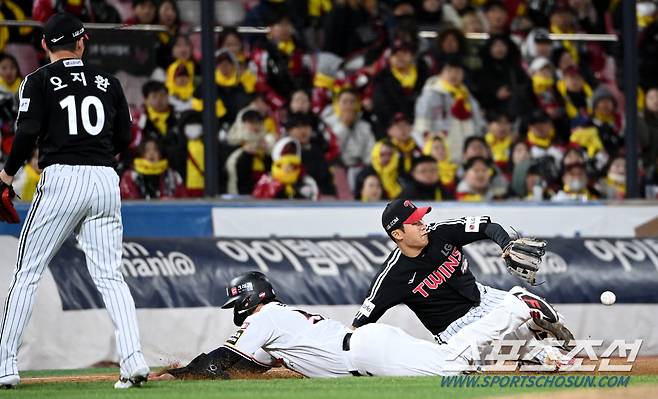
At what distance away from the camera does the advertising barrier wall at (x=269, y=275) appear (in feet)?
30.3

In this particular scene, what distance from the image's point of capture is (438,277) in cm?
753

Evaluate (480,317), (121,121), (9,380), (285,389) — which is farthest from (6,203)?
(480,317)

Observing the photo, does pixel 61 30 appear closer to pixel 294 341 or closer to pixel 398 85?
pixel 294 341

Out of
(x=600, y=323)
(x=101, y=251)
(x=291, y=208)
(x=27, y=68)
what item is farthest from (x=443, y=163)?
(x=101, y=251)

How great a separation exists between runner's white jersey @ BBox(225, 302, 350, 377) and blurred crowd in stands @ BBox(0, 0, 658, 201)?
3864 millimetres

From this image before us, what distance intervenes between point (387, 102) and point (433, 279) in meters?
5.19

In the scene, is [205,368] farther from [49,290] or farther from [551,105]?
[551,105]

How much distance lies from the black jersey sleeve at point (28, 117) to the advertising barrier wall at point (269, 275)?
3.02 m

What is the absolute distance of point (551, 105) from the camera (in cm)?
1309

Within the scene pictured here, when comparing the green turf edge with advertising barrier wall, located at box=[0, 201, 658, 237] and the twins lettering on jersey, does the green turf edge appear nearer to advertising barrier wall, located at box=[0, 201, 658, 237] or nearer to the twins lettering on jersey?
the twins lettering on jersey

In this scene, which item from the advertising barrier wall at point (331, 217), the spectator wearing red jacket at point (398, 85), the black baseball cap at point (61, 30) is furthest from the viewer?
the spectator wearing red jacket at point (398, 85)

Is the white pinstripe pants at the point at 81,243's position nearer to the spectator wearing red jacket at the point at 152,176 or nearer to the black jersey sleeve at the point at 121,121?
the black jersey sleeve at the point at 121,121

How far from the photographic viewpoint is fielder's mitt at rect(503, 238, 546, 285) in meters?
6.95

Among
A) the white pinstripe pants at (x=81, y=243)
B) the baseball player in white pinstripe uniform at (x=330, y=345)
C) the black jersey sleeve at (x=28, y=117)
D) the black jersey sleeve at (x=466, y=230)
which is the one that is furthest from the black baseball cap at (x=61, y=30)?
the black jersey sleeve at (x=466, y=230)
